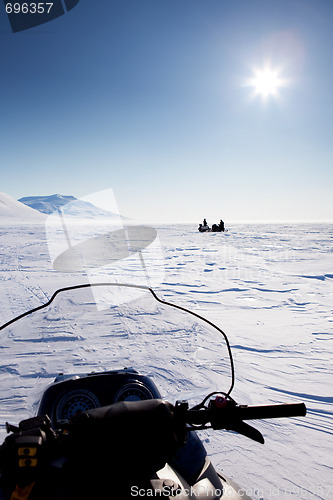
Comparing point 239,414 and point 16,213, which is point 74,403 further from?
point 16,213

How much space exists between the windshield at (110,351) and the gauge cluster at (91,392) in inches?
38.0

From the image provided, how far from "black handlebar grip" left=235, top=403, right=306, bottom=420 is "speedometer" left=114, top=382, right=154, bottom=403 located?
2.39 feet

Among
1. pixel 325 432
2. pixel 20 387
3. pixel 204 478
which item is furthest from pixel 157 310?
pixel 204 478

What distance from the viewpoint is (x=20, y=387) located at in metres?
3.67

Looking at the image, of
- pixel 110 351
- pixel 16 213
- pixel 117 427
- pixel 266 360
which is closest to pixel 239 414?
pixel 117 427

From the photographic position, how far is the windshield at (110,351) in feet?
12.0

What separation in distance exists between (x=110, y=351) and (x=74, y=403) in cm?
300

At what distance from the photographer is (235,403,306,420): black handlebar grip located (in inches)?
51.5

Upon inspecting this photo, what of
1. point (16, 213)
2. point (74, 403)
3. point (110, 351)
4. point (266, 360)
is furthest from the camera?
point (16, 213)

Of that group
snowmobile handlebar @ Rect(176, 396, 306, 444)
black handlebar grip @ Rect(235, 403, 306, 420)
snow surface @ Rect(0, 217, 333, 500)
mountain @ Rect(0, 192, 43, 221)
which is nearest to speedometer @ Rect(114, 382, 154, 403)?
snowmobile handlebar @ Rect(176, 396, 306, 444)

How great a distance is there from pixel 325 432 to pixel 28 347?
167 inches

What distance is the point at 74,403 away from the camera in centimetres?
181

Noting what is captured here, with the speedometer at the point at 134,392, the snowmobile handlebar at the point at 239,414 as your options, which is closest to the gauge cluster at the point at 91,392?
the speedometer at the point at 134,392

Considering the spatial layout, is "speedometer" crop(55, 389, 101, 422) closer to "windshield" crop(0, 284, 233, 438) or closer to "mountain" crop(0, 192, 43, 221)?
"windshield" crop(0, 284, 233, 438)
